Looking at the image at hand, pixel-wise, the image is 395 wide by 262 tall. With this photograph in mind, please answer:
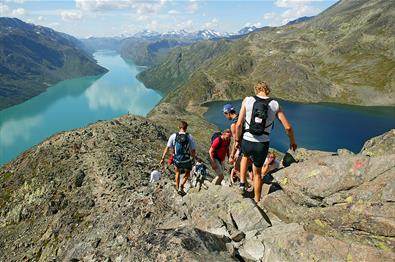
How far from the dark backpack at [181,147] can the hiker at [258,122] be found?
6.12 m

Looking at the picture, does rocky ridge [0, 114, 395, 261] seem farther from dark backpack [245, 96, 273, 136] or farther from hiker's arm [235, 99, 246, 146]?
dark backpack [245, 96, 273, 136]

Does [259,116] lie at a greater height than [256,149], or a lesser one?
greater

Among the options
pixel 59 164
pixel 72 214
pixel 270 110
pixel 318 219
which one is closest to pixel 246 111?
pixel 270 110

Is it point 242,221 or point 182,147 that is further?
point 182,147

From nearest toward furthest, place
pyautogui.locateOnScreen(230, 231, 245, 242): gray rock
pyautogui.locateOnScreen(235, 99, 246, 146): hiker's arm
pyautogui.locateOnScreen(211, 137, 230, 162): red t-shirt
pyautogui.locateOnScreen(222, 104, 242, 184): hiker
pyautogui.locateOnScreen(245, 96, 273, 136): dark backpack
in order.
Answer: pyautogui.locateOnScreen(245, 96, 273, 136): dark backpack < pyautogui.locateOnScreen(235, 99, 246, 146): hiker's arm < pyautogui.locateOnScreen(230, 231, 245, 242): gray rock < pyautogui.locateOnScreen(222, 104, 242, 184): hiker < pyautogui.locateOnScreen(211, 137, 230, 162): red t-shirt

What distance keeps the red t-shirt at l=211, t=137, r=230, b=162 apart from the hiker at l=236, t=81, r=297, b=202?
18.8 feet

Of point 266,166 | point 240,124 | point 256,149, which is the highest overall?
point 240,124

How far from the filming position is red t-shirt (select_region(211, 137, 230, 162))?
2173 centimetres

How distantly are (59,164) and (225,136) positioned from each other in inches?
1248

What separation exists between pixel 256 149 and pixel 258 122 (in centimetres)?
131

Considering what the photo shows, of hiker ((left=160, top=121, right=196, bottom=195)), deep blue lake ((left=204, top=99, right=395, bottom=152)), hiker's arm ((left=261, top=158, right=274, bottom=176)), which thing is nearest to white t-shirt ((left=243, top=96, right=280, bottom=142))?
hiker's arm ((left=261, top=158, right=274, bottom=176))

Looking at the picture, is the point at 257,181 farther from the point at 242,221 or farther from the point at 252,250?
the point at 252,250

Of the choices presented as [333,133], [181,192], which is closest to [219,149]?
[181,192]

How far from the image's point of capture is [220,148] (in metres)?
21.9
